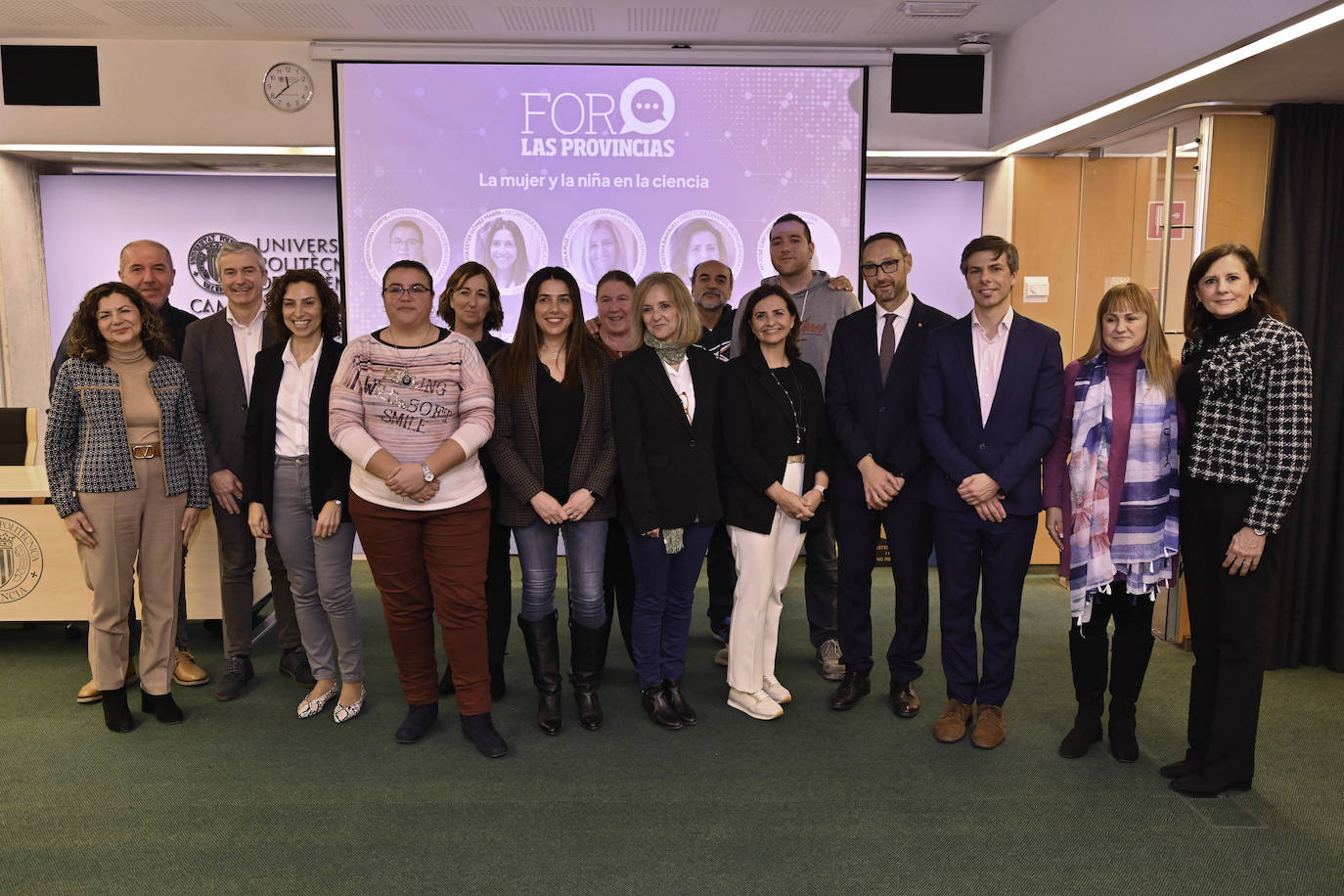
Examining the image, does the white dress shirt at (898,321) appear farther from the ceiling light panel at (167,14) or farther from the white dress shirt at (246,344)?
the ceiling light panel at (167,14)

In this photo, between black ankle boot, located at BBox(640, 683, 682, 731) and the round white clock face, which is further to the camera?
the round white clock face

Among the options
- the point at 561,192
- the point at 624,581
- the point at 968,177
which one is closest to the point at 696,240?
the point at 561,192

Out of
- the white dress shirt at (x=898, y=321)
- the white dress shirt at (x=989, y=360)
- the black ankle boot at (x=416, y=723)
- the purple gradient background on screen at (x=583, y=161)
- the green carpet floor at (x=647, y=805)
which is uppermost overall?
the purple gradient background on screen at (x=583, y=161)

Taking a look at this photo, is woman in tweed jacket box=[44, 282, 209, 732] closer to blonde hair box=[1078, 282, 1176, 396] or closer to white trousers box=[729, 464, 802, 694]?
white trousers box=[729, 464, 802, 694]

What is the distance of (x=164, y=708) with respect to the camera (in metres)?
3.25

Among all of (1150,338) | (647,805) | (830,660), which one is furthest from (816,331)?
(647,805)

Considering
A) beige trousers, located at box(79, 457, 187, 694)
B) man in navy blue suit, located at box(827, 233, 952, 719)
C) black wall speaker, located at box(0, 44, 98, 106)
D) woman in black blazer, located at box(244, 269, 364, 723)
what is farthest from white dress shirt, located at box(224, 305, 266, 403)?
black wall speaker, located at box(0, 44, 98, 106)

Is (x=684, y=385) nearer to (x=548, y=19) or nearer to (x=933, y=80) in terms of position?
(x=548, y=19)

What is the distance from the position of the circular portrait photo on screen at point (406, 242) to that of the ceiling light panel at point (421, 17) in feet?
3.40

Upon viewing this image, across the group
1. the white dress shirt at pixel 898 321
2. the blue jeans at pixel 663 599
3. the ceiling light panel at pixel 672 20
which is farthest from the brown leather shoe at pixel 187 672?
the ceiling light panel at pixel 672 20

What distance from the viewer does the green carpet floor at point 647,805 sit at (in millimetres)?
2316

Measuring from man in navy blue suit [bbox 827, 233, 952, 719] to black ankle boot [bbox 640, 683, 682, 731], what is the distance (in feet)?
2.21

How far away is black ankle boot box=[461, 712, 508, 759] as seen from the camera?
2967mm

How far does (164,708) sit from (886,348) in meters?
3.05
